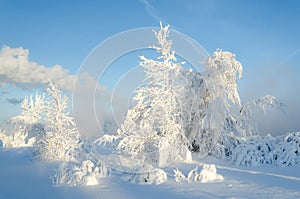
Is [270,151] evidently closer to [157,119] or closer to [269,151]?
[269,151]

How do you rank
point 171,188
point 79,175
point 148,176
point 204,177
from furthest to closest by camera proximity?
point 79,175 < point 148,176 < point 204,177 < point 171,188

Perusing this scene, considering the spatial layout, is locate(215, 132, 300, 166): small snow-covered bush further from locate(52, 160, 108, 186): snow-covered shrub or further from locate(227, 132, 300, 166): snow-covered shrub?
locate(52, 160, 108, 186): snow-covered shrub

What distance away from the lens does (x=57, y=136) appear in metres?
15.3

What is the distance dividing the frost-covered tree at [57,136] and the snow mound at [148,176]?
7327 mm

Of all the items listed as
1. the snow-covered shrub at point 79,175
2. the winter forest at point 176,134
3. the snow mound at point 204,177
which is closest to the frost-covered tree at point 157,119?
the winter forest at point 176,134

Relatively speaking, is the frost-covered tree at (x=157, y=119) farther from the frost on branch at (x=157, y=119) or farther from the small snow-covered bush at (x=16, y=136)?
the small snow-covered bush at (x=16, y=136)

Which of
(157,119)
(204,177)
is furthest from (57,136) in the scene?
(204,177)

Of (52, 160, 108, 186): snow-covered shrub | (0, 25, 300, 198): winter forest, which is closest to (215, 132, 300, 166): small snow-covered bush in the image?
(0, 25, 300, 198): winter forest

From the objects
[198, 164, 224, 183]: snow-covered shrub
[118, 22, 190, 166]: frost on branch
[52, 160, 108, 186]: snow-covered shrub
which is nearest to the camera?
[198, 164, 224, 183]: snow-covered shrub

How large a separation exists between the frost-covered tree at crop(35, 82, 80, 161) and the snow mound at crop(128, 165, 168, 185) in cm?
733

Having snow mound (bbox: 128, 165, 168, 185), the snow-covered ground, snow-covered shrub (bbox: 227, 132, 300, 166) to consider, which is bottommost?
the snow-covered ground

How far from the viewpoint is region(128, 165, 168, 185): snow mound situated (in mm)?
7758

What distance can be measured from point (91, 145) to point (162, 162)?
2.91 meters

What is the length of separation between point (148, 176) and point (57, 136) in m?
8.65
